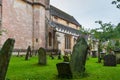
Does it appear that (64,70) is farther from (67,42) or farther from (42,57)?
(67,42)

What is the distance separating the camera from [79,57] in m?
13.1

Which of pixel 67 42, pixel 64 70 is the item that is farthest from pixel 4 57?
pixel 67 42

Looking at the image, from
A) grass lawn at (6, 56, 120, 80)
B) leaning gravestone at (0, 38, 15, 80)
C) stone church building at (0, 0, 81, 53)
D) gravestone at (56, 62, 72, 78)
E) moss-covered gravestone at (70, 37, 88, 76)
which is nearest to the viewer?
leaning gravestone at (0, 38, 15, 80)

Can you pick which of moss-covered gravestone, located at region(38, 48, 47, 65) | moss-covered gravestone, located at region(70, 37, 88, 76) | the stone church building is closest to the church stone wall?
the stone church building

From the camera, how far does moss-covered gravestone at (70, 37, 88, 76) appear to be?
12827 mm

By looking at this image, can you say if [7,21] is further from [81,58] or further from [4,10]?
[81,58]

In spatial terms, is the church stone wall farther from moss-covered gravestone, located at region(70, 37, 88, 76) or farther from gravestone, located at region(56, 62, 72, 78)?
gravestone, located at region(56, 62, 72, 78)

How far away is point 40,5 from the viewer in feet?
153

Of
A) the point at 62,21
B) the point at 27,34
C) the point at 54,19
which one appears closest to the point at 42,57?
the point at 27,34

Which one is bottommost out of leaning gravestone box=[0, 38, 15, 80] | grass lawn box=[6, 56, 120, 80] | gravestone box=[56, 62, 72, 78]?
grass lawn box=[6, 56, 120, 80]

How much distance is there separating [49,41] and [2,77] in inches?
1750

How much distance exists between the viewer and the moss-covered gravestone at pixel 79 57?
12.8 metres

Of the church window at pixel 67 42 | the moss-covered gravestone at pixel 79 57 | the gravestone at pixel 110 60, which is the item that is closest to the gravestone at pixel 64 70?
the moss-covered gravestone at pixel 79 57

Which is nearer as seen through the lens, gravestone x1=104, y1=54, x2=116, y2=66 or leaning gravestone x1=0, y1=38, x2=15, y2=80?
leaning gravestone x1=0, y1=38, x2=15, y2=80
